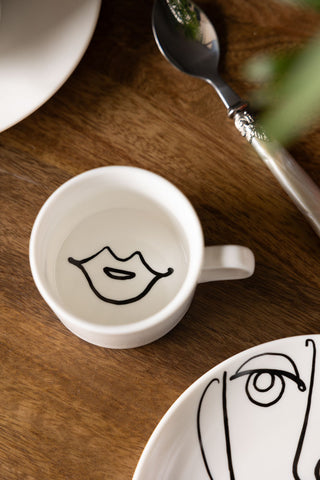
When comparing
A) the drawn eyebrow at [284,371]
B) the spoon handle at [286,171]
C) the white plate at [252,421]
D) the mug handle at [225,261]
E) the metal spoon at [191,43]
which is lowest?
the white plate at [252,421]

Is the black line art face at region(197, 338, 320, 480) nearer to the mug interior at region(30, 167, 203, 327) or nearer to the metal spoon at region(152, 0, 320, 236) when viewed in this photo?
the mug interior at region(30, 167, 203, 327)

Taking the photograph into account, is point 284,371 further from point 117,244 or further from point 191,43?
point 191,43

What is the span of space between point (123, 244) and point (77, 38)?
0.18 metres

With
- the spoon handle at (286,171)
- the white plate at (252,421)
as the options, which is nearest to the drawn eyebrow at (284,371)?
the white plate at (252,421)

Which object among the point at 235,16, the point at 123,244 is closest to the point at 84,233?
the point at 123,244

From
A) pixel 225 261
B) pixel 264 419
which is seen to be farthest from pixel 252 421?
pixel 225 261

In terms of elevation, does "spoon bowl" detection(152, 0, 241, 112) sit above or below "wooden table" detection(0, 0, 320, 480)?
above

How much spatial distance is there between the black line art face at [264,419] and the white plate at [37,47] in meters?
0.28

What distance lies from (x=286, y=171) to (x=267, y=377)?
17cm

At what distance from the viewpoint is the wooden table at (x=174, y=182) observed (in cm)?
44

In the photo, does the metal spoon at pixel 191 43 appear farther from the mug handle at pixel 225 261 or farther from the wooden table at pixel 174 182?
the mug handle at pixel 225 261

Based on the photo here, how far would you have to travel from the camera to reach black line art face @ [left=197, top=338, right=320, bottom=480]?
16.1 inches

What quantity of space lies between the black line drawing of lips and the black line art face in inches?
3.7

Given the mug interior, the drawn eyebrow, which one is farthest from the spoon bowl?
the drawn eyebrow
